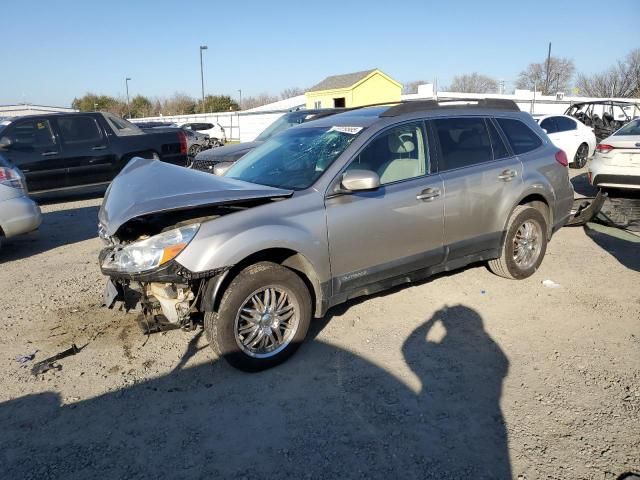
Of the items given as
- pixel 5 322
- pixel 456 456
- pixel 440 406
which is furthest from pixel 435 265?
pixel 5 322

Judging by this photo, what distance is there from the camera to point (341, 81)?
36.4 m

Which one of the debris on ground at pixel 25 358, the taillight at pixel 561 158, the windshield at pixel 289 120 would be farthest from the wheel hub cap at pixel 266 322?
the windshield at pixel 289 120

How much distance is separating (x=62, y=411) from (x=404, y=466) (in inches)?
87.5

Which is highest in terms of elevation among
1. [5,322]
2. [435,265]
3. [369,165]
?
[369,165]

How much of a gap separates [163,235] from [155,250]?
4.5 inches

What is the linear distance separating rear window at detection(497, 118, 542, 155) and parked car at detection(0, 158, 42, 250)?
6.11 m

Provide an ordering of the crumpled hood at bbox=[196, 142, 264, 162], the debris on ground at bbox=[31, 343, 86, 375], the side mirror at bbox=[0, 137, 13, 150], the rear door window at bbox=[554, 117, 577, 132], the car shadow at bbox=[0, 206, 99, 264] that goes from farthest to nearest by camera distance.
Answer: the rear door window at bbox=[554, 117, 577, 132] → the side mirror at bbox=[0, 137, 13, 150] → the crumpled hood at bbox=[196, 142, 264, 162] → the car shadow at bbox=[0, 206, 99, 264] → the debris on ground at bbox=[31, 343, 86, 375]

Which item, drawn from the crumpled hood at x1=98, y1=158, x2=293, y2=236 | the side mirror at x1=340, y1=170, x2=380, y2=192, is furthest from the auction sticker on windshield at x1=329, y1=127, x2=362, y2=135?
the crumpled hood at x1=98, y1=158, x2=293, y2=236

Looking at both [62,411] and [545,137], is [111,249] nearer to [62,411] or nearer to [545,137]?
[62,411]

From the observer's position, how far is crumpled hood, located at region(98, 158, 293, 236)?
328 cm

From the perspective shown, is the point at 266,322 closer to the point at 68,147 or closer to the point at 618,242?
the point at 618,242

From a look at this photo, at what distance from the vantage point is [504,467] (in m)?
2.61

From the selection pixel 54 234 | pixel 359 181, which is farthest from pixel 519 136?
pixel 54 234

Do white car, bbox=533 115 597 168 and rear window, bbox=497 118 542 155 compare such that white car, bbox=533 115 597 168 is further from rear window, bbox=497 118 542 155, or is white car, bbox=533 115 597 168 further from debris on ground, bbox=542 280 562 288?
debris on ground, bbox=542 280 562 288
